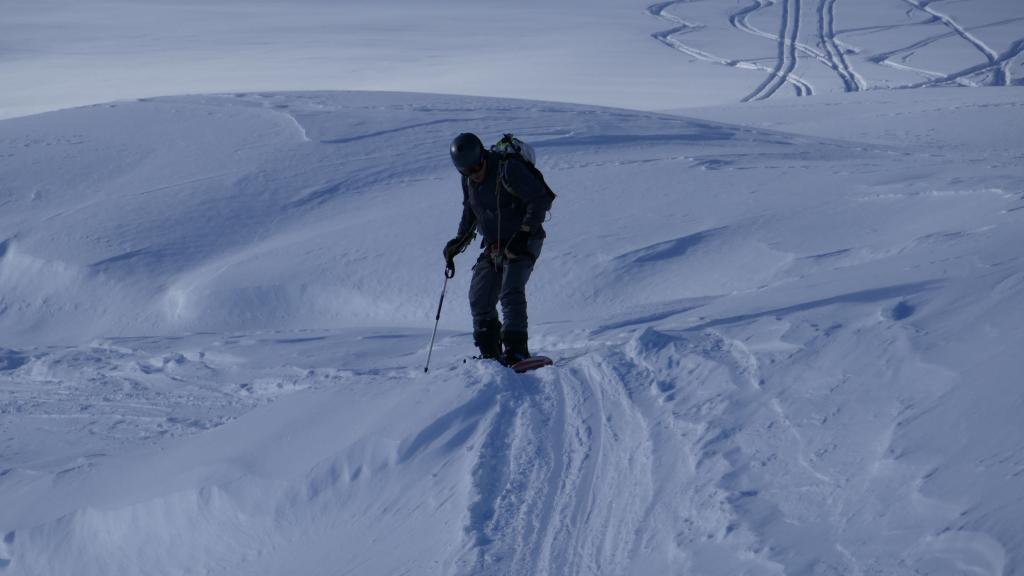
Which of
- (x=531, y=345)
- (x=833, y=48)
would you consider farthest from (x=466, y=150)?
(x=833, y=48)

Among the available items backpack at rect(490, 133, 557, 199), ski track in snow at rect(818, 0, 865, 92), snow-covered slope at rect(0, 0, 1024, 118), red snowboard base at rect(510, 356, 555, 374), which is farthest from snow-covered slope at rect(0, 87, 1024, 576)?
ski track in snow at rect(818, 0, 865, 92)

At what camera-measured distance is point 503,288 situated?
192 inches

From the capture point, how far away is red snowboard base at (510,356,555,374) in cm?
470

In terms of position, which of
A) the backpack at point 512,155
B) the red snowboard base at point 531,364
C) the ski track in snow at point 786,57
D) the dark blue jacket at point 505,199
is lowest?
the red snowboard base at point 531,364

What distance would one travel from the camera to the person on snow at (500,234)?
4.64 metres

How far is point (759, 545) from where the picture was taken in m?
2.95

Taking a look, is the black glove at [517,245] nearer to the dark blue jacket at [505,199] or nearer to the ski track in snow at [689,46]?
the dark blue jacket at [505,199]

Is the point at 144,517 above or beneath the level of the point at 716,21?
beneath

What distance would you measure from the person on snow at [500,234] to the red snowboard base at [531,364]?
0.26 feet

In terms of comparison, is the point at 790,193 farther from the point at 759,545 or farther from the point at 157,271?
the point at 759,545

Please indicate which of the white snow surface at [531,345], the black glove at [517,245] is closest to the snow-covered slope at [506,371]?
the white snow surface at [531,345]

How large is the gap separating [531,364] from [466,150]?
3.37ft

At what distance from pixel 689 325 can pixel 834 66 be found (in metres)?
25.0

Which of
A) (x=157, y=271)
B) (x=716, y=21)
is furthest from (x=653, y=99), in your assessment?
(x=157, y=271)
